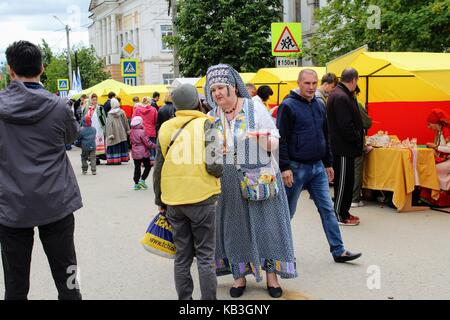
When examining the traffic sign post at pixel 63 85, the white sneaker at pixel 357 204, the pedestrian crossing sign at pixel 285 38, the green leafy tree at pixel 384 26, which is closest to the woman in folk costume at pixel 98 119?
the pedestrian crossing sign at pixel 285 38

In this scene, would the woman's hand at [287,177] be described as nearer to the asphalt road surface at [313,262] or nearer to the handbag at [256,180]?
the handbag at [256,180]

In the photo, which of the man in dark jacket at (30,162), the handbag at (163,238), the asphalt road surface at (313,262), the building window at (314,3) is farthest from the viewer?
the building window at (314,3)

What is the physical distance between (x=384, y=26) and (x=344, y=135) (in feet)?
25.7

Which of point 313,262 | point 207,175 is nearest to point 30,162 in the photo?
point 207,175

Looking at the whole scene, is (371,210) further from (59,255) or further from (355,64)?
(59,255)

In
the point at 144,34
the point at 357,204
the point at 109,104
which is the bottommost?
the point at 357,204

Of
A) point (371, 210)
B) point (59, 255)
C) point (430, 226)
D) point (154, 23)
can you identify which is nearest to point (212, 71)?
point (59, 255)

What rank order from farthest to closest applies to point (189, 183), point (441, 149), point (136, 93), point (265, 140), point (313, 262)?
point (136, 93) < point (441, 149) < point (313, 262) < point (265, 140) < point (189, 183)

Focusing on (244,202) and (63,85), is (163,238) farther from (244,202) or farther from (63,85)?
(63,85)

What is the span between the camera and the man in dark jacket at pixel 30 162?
4051 millimetres

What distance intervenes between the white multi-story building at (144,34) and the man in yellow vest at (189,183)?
5376 cm

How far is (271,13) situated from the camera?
3120 centimetres

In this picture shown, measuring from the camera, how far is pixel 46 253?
14.1 feet

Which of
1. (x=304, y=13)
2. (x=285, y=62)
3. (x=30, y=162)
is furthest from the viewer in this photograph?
(x=304, y=13)
